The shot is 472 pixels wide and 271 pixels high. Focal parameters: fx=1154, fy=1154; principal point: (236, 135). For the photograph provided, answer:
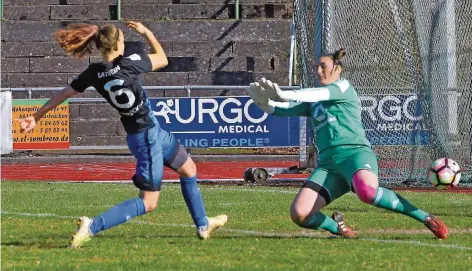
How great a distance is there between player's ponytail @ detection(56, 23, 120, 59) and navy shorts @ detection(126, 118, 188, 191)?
0.76m

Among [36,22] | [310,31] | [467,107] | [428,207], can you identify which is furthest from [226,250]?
[36,22]

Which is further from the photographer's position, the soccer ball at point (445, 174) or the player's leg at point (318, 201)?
the soccer ball at point (445, 174)

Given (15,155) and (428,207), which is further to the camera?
(15,155)

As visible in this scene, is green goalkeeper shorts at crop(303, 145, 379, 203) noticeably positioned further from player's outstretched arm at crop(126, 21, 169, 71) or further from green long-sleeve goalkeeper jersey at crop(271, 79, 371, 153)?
player's outstretched arm at crop(126, 21, 169, 71)

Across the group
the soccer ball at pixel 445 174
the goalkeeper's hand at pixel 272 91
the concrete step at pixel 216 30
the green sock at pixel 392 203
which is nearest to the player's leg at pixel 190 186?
the goalkeeper's hand at pixel 272 91

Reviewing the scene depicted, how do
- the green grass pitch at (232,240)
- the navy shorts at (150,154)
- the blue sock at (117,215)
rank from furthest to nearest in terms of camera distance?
the navy shorts at (150,154) < the blue sock at (117,215) < the green grass pitch at (232,240)

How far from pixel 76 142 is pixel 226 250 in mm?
16772

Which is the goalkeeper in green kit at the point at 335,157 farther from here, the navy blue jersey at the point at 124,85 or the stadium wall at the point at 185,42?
the stadium wall at the point at 185,42

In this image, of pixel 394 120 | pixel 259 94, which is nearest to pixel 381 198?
pixel 259 94

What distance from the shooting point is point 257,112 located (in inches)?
855

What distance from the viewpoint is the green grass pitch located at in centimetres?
820

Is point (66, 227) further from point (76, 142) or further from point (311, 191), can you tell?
point (76, 142)

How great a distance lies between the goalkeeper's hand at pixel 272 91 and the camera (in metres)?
9.44

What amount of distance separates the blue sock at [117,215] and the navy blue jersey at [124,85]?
61 centimetres
